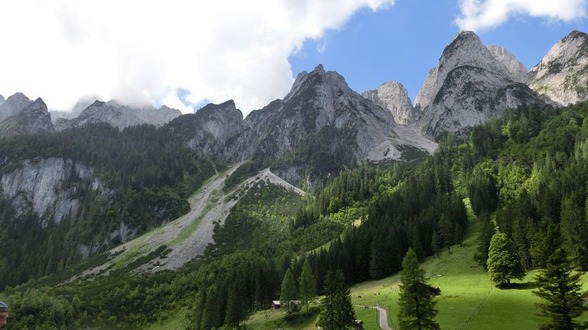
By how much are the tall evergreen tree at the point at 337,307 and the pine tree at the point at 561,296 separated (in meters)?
29.3

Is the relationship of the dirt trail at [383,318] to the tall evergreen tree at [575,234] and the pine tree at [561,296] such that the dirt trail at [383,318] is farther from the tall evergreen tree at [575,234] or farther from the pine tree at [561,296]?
the tall evergreen tree at [575,234]

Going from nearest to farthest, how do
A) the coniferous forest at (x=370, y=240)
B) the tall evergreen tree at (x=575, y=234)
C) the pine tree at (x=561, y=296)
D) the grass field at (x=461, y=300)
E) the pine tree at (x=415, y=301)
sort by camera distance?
the pine tree at (x=561, y=296) < the pine tree at (x=415, y=301) < the grass field at (x=461, y=300) < the tall evergreen tree at (x=575, y=234) < the coniferous forest at (x=370, y=240)

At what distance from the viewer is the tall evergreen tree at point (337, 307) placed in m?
65.2

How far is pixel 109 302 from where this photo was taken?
401 ft

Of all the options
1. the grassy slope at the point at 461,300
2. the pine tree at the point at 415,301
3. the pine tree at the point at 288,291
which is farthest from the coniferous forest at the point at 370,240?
the pine tree at the point at 415,301

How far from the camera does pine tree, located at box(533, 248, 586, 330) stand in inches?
1615

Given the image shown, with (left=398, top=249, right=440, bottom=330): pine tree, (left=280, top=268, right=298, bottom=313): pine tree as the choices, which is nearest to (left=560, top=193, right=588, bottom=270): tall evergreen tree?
(left=398, top=249, right=440, bottom=330): pine tree

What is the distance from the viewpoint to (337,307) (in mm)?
66312

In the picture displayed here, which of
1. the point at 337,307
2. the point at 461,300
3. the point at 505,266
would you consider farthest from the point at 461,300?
the point at 337,307

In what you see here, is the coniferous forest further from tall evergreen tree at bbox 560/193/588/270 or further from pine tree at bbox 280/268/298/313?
pine tree at bbox 280/268/298/313

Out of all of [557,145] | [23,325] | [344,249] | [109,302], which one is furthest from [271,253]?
[557,145]

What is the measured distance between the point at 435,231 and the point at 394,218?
73.9 feet

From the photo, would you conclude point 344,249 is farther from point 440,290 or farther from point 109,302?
point 109,302

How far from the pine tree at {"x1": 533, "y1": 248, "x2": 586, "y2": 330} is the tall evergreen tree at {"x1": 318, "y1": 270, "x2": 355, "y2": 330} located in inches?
1152
